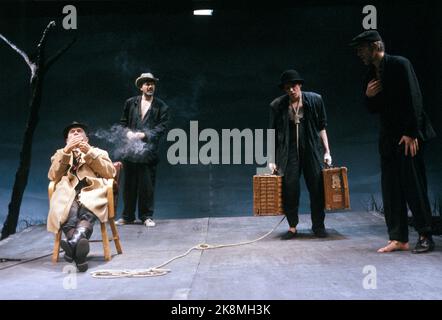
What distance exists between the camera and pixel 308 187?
5305 mm

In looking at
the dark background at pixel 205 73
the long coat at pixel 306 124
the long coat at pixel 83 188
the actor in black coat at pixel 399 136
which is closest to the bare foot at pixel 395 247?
the actor in black coat at pixel 399 136

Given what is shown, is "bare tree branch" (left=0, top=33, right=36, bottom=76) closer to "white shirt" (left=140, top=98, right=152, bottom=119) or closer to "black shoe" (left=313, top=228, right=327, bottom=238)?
"white shirt" (left=140, top=98, right=152, bottom=119)

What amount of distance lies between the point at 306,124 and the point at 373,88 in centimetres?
111

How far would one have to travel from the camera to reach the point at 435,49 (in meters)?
7.43

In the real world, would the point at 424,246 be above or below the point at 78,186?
below

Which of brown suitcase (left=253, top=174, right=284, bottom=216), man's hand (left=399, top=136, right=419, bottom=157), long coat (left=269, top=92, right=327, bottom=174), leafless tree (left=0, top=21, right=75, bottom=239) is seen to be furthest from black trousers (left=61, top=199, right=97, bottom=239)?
leafless tree (left=0, top=21, right=75, bottom=239)

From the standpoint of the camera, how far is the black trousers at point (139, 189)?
672cm

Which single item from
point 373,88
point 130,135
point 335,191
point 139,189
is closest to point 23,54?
point 130,135

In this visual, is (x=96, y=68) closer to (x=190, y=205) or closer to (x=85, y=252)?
(x=190, y=205)

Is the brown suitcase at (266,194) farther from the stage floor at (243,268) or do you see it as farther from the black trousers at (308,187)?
the stage floor at (243,268)

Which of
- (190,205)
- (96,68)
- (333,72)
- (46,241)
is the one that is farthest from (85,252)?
(333,72)

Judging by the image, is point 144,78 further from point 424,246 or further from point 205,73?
point 424,246
